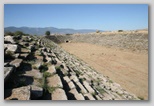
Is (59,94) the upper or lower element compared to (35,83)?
lower

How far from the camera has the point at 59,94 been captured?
3867 mm

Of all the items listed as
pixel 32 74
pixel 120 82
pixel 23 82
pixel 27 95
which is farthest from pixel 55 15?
pixel 120 82

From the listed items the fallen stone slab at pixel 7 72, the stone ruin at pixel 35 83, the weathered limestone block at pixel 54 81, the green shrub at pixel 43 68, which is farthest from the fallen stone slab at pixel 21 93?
the green shrub at pixel 43 68

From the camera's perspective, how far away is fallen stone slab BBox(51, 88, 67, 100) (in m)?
3.83

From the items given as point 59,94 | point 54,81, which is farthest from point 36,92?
point 54,81

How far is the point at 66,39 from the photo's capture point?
2786cm

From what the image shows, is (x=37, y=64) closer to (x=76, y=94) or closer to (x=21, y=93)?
(x=76, y=94)

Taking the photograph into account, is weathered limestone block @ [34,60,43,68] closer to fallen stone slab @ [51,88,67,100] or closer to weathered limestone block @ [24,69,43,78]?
weathered limestone block @ [24,69,43,78]

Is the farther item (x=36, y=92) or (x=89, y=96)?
(x=89, y=96)

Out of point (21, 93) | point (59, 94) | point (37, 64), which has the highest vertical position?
point (37, 64)

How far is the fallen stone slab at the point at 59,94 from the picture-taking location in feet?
12.6

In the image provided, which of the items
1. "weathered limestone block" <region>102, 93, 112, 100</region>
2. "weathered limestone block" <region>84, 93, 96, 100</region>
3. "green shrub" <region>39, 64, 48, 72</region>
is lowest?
"weathered limestone block" <region>102, 93, 112, 100</region>

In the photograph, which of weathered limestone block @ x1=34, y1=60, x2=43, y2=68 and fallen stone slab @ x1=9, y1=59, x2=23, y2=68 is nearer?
fallen stone slab @ x1=9, y1=59, x2=23, y2=68

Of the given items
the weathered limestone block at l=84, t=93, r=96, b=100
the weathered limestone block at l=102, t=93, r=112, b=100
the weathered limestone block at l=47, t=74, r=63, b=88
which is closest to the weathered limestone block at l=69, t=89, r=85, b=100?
the weathered limestone block at l=84, t=93, r=96, b=100
